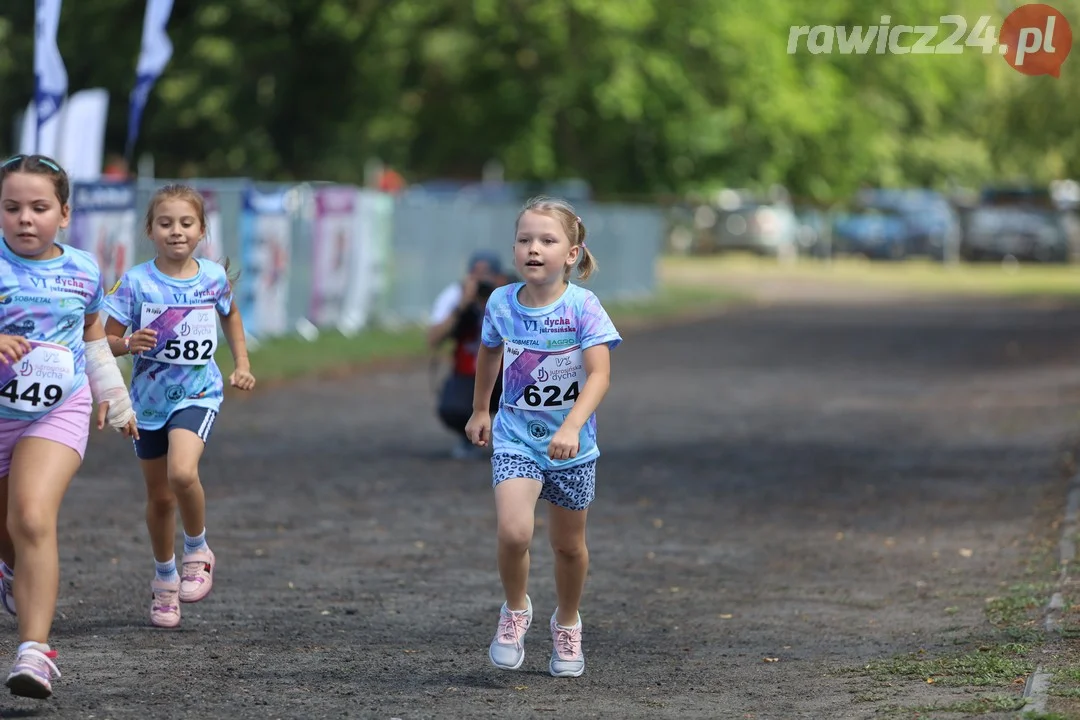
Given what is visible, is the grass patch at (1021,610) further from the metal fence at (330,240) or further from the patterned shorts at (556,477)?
the metal fence at (330,240)

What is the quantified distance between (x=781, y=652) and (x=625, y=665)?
2.23 feet

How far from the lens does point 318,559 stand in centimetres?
924

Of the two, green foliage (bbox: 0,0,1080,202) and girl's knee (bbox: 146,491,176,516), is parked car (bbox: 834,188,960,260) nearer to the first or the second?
green foliage (bbox: 0,0,1080,202)

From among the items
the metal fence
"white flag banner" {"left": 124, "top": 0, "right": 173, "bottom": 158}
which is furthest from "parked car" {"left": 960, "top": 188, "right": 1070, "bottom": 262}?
"white flag banner" {"left": 124, "top": 0, "right": 173, "bottom": 158}

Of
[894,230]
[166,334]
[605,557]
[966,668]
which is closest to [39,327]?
[166,334]

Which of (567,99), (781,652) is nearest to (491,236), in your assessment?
(567,99)

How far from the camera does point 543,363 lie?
6.48 meters

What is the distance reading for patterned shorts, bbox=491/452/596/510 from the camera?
21.2 ft

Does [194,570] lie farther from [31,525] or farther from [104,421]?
[31,525]

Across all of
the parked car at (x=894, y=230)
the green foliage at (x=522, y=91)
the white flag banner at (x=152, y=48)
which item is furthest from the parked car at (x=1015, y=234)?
the white flag banner at (x=152, y=48)

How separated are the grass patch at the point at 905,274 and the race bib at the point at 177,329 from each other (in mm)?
34890

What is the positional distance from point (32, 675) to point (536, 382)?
1.94m

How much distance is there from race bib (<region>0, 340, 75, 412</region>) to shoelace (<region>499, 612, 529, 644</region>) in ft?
5.49

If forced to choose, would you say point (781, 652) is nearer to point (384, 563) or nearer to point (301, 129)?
point (384, 563)
